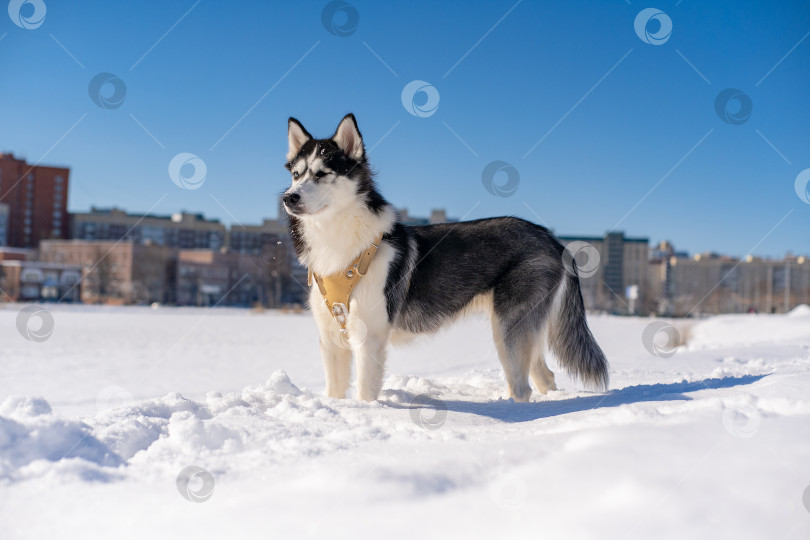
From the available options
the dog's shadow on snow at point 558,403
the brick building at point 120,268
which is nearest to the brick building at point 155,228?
the brick building at point 120,268

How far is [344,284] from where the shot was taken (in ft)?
14.6

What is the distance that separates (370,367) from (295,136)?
2.16 metres

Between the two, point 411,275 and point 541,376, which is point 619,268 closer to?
point 541,376

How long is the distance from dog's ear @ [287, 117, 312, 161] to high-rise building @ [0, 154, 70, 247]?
10412 cm

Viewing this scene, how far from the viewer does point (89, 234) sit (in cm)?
9231

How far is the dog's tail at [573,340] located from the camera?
4910 mm

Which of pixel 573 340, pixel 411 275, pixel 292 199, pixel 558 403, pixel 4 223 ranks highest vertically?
pixel 4 223

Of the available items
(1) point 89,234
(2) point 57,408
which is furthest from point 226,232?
(2) point 57,408

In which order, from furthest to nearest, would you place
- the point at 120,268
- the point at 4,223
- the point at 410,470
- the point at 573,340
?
1. the point at 4,223
2. the point at 120,268
3. the point at 573,340
4. the point at 410,470

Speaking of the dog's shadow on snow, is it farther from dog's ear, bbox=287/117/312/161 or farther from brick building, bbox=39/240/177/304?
brick building, bbox=39/240/177/304

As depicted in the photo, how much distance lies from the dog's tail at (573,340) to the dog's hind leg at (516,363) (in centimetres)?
51

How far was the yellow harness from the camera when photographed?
446 centimetres

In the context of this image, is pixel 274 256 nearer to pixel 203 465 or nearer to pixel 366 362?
pixel 366 362

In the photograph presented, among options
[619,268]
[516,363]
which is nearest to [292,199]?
[516,363]
